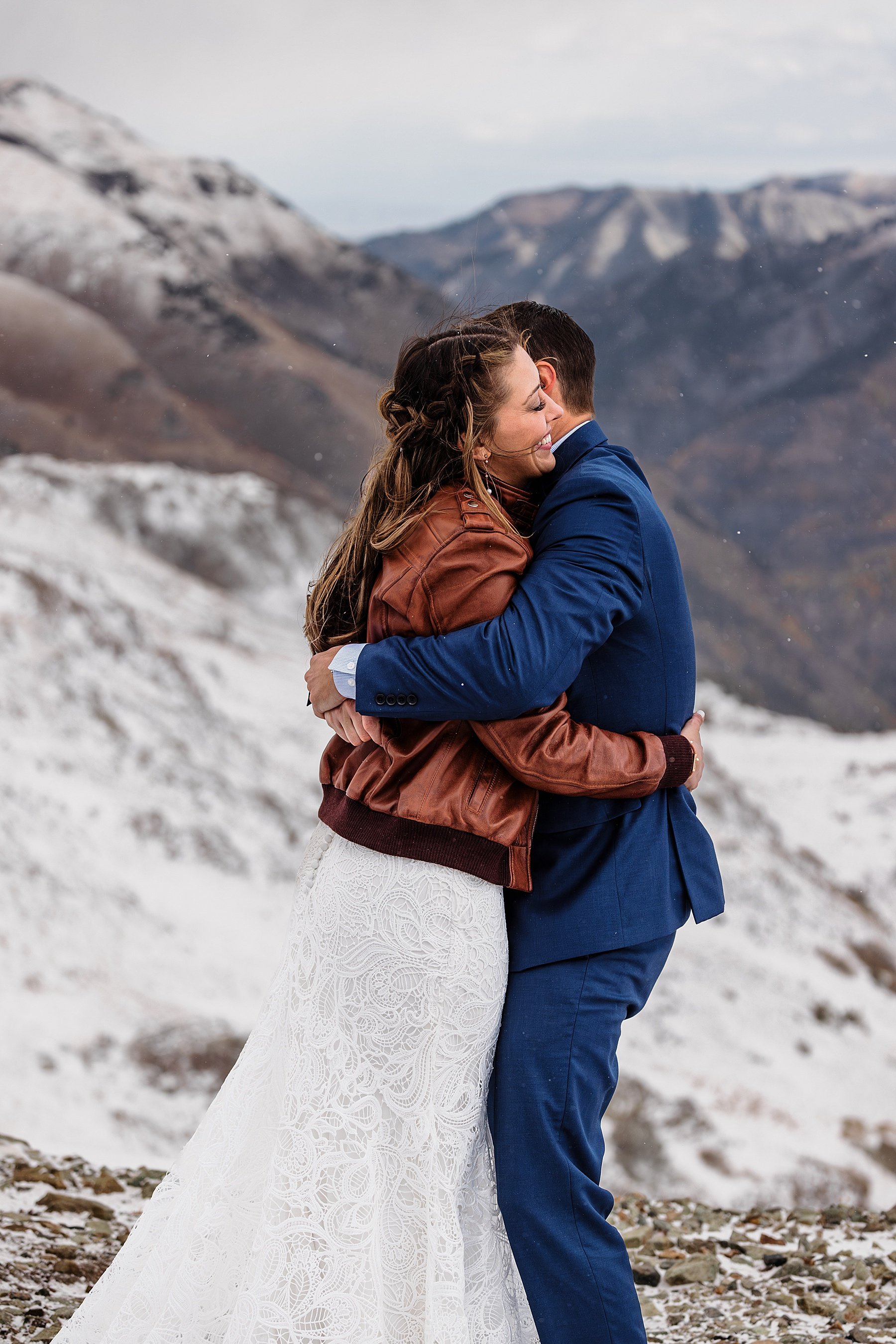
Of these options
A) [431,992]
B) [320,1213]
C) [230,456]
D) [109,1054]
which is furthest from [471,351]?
[230,456]

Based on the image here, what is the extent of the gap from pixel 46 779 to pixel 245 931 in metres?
1.77

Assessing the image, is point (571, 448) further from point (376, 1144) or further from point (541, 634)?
point (376, 1144)

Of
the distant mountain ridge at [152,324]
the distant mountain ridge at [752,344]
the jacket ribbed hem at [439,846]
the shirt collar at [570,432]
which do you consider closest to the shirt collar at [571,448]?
the shirt collar at [570,432]

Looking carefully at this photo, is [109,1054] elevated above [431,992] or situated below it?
below

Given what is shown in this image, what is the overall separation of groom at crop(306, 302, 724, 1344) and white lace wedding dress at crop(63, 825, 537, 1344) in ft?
0.25

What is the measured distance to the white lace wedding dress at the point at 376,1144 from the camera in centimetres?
170

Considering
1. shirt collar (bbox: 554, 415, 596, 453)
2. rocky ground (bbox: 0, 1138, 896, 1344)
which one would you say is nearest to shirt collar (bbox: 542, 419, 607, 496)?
shirt collar (bbox: 554, 415, 596, 453)

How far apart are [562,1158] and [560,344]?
1.19 m

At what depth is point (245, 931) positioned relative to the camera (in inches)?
334

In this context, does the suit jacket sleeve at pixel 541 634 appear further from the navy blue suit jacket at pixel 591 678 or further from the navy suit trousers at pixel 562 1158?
the navy suit trousers at pixel 562 1158

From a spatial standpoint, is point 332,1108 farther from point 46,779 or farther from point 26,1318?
point 46,779

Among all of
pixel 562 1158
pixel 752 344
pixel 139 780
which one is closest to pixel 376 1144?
pixel 562 1158

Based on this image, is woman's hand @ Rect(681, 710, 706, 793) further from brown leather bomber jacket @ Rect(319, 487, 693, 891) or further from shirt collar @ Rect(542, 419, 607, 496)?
shirt collar @ Rect(542, 419, 607, 496)

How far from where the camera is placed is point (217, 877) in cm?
872
